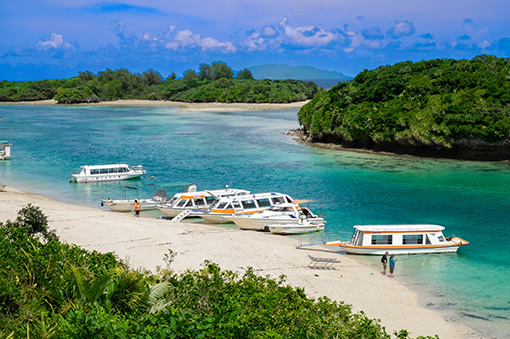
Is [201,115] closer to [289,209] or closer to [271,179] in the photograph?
[271,179]

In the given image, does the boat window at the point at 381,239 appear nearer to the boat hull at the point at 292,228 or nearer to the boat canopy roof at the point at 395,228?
the boat canopy roof at the point at 395,228

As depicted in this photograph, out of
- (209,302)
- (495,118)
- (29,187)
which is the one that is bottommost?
(29,187)

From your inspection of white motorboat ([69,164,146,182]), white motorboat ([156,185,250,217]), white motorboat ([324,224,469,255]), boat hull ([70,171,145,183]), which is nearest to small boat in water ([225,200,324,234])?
white motorboat ([156,185,250,217])

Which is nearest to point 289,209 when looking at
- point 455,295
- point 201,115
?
point 455,295

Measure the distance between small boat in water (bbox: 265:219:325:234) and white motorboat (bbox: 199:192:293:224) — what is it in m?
2.08

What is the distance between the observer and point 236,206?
35406 mm

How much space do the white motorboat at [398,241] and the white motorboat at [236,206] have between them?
24.8 ft

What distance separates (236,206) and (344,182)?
54.8 ft

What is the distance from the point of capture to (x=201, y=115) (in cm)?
13462

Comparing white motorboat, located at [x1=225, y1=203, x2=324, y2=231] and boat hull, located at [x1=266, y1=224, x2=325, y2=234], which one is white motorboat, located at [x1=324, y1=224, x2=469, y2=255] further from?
white motorboat, located at [x1=225, y1=203, x2=324, y2=231]

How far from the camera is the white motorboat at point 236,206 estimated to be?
35.2 metres

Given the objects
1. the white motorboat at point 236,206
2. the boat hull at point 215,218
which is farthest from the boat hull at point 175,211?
the boat hull at point 215,218

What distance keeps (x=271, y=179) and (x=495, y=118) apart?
28.4m

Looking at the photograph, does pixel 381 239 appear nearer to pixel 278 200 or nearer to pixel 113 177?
pixel 278 200
